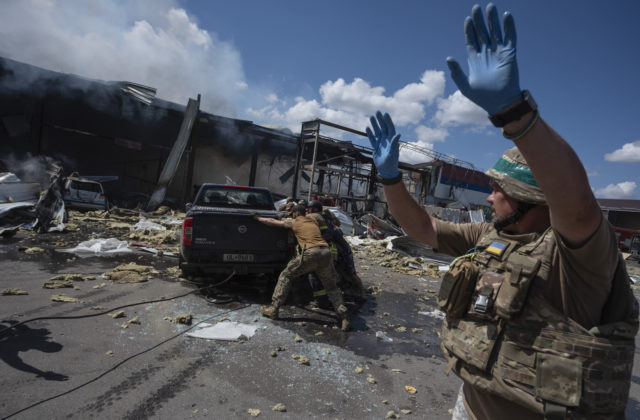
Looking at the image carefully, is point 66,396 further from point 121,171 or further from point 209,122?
point 121,171

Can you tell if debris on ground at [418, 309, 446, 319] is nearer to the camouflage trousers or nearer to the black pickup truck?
the camouflage trousers

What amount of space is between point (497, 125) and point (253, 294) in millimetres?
5190

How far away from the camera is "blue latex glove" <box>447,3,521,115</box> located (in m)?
1.11

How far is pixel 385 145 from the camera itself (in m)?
1.86

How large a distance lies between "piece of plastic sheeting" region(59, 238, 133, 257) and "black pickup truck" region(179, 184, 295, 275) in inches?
129

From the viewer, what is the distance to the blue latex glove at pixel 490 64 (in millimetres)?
1109

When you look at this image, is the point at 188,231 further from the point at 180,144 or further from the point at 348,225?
the point at 180,144

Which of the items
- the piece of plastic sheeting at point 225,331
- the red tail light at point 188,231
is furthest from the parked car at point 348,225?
the piece of plastic sheeting at point 225,331

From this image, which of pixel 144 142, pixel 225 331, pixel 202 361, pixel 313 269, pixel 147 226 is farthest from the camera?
pixel 144 142

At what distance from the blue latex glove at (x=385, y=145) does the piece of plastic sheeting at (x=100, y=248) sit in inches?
300

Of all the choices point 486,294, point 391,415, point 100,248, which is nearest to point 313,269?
point 391,415

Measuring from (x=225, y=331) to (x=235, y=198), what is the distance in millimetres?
3618

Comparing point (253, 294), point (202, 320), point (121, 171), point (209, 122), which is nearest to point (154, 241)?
point (253, 294)

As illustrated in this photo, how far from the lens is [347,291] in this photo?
612 centimetres
